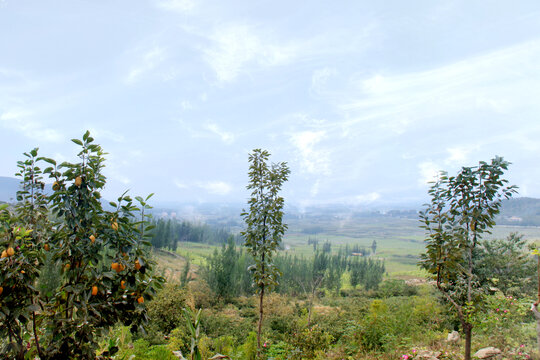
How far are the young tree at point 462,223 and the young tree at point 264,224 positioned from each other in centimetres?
311

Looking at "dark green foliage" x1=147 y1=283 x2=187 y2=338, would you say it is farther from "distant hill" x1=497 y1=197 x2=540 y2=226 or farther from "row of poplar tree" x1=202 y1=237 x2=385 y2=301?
"distant hill" x1=497 y1=197 x2=540 y2=226

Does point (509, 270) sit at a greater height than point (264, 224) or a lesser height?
lesser

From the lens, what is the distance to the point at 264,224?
6.84m

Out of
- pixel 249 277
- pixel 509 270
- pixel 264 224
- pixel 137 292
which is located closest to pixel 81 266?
pixel 137 292

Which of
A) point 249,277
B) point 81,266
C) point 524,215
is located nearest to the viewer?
point 81,266

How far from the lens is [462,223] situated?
556 centimetres

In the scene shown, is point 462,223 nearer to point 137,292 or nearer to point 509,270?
point 137,292

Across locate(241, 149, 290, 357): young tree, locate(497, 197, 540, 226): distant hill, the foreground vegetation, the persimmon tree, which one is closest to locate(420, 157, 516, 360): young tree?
the foreground vegetation

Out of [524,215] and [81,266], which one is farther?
[524,215]

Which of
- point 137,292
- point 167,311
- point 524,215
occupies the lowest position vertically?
point 167,311

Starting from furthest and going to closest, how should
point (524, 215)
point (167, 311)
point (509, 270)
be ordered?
1. point (524, 215)
2. point (509, 270)
3. point (167, 311)

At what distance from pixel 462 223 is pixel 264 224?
13.1 feet

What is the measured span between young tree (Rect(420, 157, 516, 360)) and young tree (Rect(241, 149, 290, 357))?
3.11 meters

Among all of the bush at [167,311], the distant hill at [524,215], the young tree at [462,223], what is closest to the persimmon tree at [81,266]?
the young tree at [462,223]
